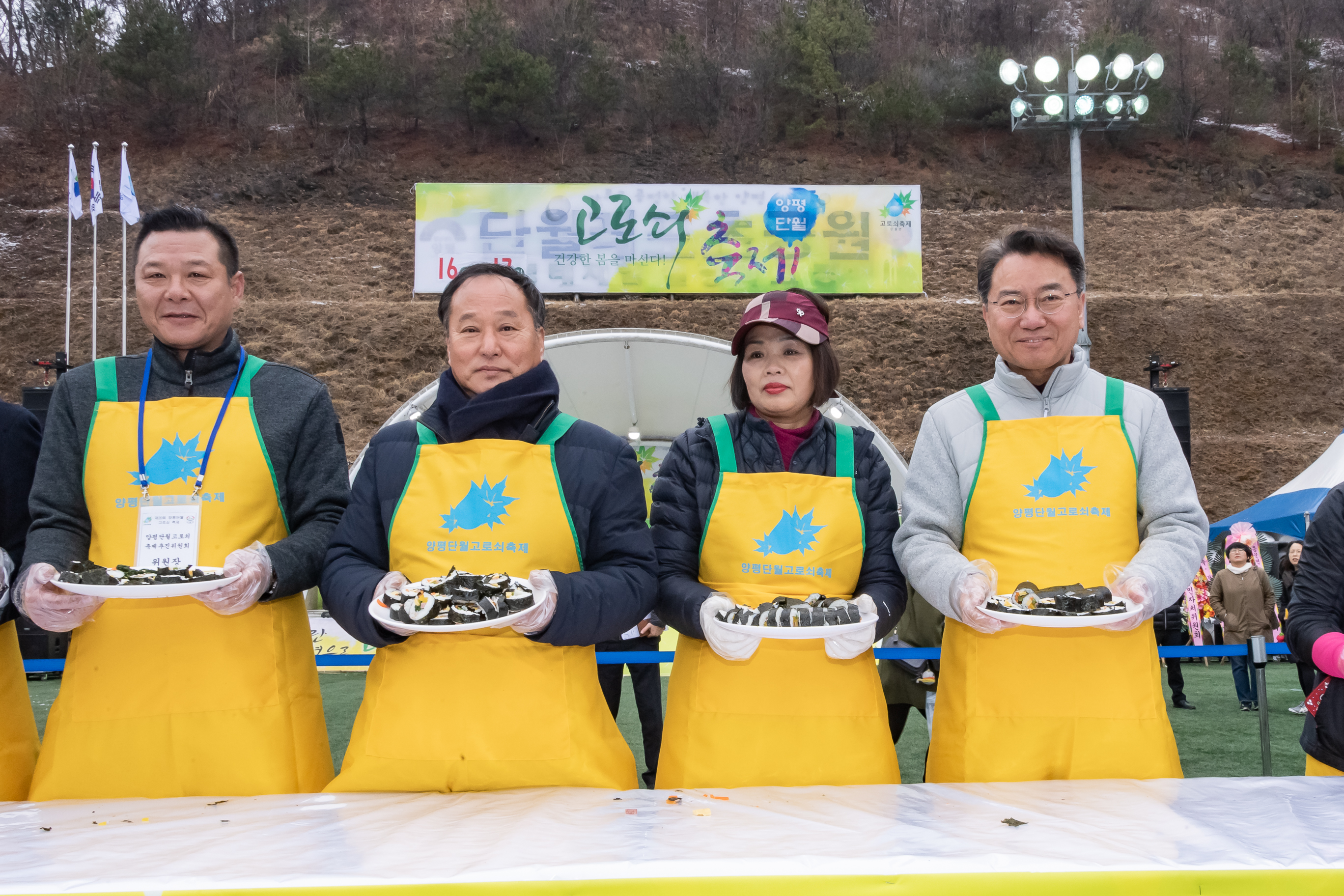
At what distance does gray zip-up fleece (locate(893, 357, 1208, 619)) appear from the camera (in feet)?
6.96

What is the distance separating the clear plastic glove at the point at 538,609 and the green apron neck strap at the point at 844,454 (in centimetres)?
82

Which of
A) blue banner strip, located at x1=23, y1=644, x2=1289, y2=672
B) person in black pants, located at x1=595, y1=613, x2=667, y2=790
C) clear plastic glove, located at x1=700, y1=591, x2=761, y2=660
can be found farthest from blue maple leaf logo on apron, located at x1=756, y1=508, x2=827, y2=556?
person in black pants, located at x1=595, y1=613, x2=667, y2=790

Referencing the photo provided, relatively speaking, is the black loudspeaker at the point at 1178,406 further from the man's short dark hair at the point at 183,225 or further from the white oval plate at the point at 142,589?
the white oval plate at the point at 142,589

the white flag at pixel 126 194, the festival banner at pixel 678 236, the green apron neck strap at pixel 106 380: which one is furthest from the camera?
the festival banner at pixel 678 236

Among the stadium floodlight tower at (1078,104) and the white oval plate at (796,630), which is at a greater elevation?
the stadium floodlight tower at (1078,104)

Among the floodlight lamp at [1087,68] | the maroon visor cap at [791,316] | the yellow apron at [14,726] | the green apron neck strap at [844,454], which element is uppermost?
the floodlight lamp at [1087,68]

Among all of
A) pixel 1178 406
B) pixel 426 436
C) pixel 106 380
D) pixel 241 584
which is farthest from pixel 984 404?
pixel 1178 406

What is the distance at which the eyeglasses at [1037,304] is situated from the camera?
229 cm

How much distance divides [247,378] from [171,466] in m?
0.27

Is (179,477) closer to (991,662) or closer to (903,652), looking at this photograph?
(991,662)

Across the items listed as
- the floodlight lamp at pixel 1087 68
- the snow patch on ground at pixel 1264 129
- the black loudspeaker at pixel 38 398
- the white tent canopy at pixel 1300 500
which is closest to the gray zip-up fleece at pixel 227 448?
the black loudspeaker at pixel 38 398

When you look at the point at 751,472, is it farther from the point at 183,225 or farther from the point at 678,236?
the point at 678,236

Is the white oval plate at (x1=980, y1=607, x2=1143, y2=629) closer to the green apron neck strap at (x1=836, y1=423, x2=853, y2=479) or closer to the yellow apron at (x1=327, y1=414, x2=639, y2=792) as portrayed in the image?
the green apron neck strap at (x1=836, y1=423, x2=853, y2=479)

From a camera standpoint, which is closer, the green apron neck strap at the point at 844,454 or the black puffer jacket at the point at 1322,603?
the black puffer jacket at the point at 1322,603
